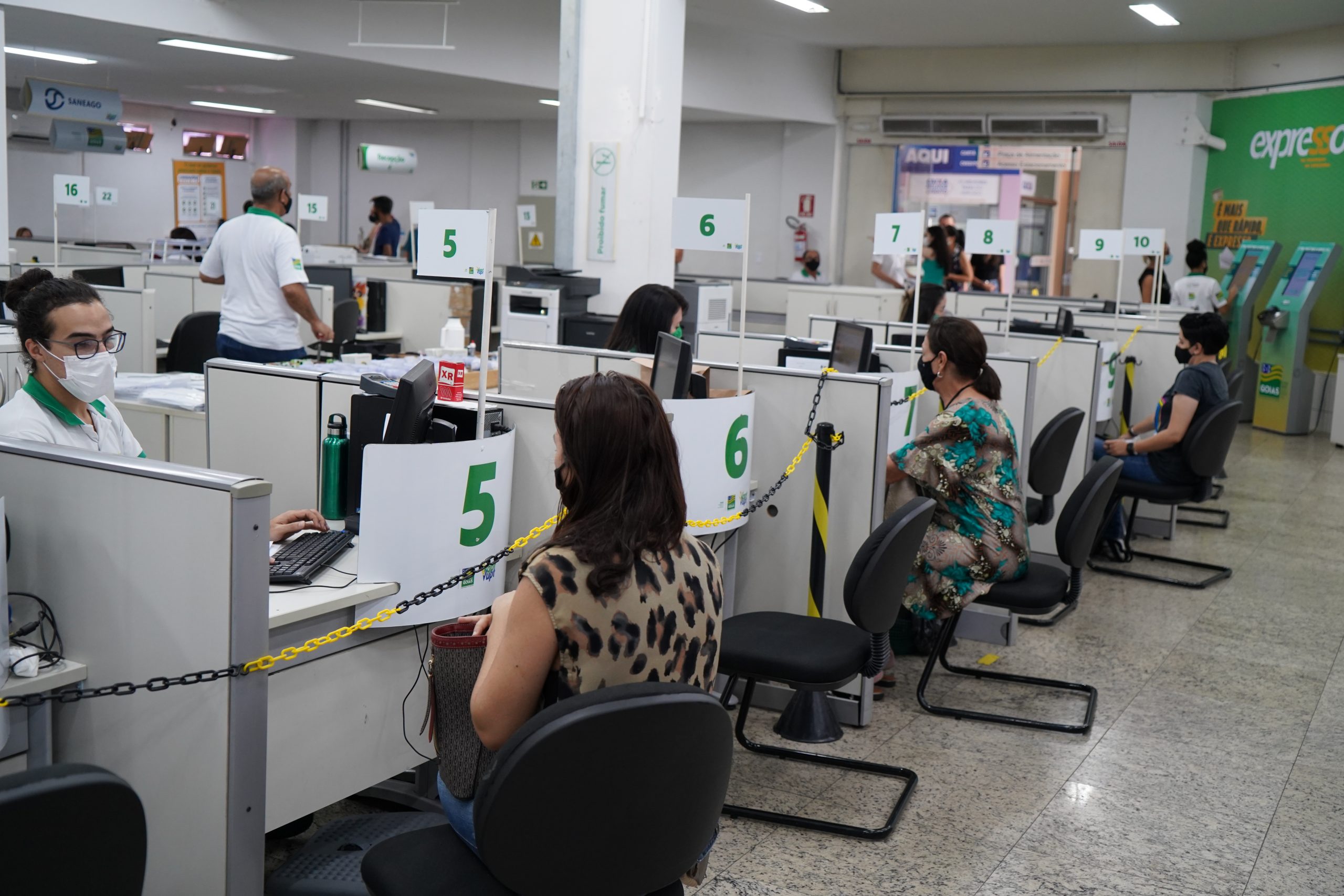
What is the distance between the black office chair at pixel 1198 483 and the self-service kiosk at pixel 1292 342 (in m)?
4.95

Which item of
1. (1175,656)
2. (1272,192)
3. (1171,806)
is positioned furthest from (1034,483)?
(1272,192)

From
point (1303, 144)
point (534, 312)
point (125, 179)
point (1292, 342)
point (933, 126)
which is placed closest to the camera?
point (534, 312)

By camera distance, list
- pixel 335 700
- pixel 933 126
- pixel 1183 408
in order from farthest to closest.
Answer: pixel 933 126 < pixel 1183 408 < pixel 335 700

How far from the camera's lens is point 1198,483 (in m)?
5.09

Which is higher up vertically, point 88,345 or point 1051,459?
point 88,345

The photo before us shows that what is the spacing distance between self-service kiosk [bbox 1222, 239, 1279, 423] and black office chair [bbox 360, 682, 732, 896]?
9.48 meters

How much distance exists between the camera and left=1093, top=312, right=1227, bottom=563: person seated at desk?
505 cm

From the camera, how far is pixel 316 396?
2.77m

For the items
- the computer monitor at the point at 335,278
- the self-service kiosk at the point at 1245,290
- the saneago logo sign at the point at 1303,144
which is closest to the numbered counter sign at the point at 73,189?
the computer monitor at the point at 335,278

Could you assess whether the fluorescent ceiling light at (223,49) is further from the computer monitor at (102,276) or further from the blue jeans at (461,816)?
the blue jeans at (461,816)

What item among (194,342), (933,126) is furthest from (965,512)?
(933,126)

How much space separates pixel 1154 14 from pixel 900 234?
5882 mm

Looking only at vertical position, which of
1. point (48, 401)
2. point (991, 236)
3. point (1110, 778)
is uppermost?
point (991, 236)

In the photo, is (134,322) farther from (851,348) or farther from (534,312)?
(851,348)
